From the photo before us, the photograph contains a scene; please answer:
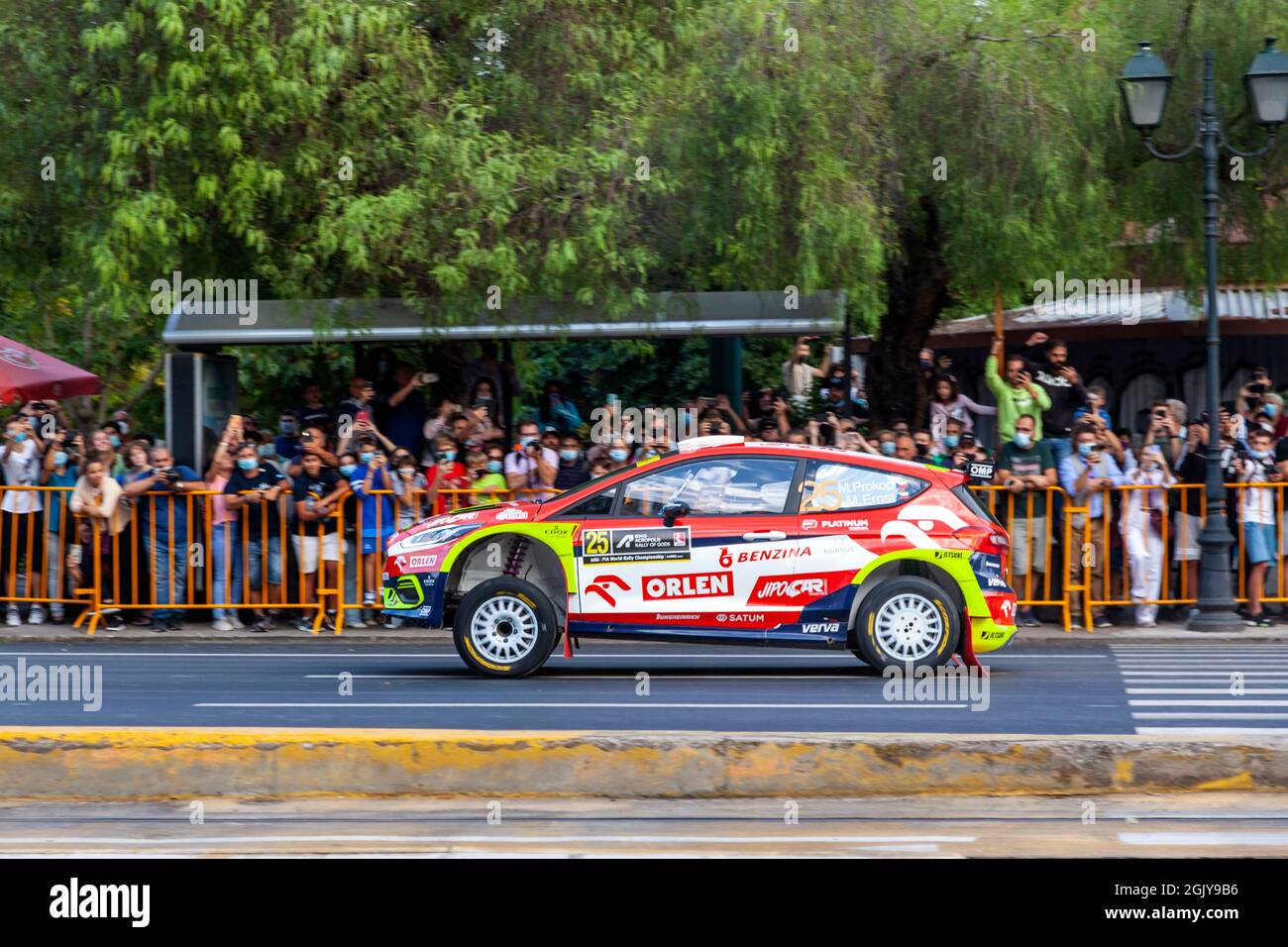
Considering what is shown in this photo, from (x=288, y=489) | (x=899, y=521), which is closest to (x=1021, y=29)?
(x=899, y=521)

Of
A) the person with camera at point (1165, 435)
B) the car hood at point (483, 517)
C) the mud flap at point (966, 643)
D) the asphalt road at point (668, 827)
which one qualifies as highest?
the person with camera at point (1165, 435)

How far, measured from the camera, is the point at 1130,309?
22547mm

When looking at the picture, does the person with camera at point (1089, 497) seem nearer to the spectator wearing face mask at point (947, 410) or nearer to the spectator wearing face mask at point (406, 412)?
the spectator wearing face mask at point (947, 410)

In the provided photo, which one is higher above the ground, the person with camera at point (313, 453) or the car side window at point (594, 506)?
the person with camera at point (313, 453)

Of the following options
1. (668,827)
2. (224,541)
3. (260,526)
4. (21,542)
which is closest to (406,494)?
(260,526)

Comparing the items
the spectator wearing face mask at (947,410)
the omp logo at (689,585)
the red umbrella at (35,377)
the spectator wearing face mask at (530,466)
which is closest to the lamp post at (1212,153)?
the spectator wearing face mask at (947,410)

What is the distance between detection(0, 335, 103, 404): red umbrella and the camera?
18094 millimetres

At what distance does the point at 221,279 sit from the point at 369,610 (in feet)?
14.5

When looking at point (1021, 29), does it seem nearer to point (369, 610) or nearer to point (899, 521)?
point (899, 521)

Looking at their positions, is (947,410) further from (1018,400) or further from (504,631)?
(504,631)

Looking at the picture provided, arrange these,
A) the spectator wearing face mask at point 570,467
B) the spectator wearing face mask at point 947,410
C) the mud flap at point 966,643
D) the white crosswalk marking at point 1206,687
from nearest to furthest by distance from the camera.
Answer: the white crosswalk marking at point 1206,687 → the mud flap at point 966,643 → the spectator wearing face mask at point 570,467 → the spectator wearing face mask at point 947,410

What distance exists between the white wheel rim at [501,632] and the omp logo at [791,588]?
172cm

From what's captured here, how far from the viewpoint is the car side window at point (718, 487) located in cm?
1256

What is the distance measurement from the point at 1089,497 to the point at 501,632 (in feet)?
21.5
